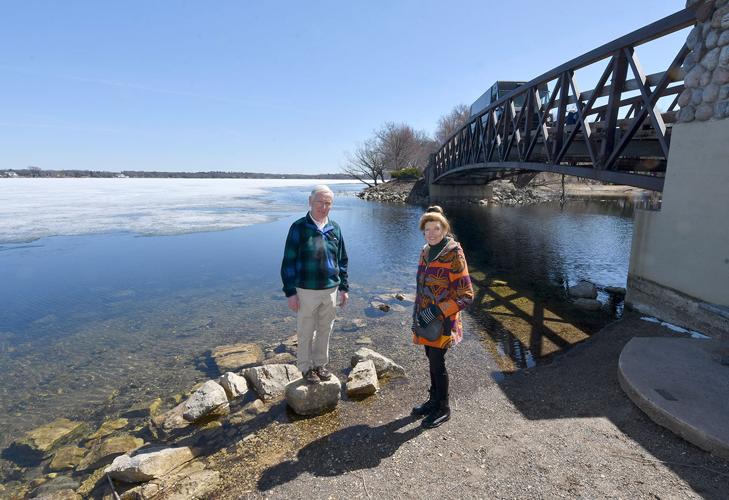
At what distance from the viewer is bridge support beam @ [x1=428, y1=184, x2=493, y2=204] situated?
41312mm

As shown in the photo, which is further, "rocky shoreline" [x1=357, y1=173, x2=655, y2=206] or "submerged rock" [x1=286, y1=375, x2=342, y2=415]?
"rocky shoreline" [x1=357, y1=173, x2=655, y2=206]

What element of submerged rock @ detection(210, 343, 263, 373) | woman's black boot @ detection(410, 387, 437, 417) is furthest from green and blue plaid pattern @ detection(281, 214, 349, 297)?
submerged rock @ detection(210, 343, 263, 373)

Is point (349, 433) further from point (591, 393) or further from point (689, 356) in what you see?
point (689, 356)

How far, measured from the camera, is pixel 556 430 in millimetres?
4004

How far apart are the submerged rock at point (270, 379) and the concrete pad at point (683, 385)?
4.43m

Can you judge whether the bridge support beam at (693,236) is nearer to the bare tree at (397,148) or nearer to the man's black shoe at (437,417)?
the man's black shoe at (437,417)

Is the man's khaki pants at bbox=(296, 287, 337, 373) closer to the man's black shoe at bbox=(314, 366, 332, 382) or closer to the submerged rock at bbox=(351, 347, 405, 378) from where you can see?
the man's black shoe at bbox=(314, 366, 332, 382)

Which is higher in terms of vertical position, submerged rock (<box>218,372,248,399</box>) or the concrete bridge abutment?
the concrete bridge abutment

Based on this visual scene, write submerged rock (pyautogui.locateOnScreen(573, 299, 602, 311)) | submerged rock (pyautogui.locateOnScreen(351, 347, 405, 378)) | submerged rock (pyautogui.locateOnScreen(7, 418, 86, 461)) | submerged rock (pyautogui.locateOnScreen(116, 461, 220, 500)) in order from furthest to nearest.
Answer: submerged rock (pyautogui.locateOnScreen(573, 299, 602, 311)) → submerged rock (pyautogui.locateOnScreen(351, 347, 405, 378)) → submerged rock (pyautogui.locateOnScreen(7, 418, 86, 461)) → submerged rock (pyautogui.locateOnScreen(116, 461, 220, 500))

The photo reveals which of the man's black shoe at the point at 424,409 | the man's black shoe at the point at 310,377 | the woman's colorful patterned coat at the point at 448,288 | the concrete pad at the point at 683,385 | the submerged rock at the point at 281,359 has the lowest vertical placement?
the submerged rock at the point at 281,359

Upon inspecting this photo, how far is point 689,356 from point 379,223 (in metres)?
Result: 21.6

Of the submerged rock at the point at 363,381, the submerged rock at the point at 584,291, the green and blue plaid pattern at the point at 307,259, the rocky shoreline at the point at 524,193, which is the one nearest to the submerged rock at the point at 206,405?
the submerged rock at the point at 363,381

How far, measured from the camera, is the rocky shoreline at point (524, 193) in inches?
1634

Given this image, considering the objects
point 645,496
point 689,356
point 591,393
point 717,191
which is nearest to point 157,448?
point 645,496
